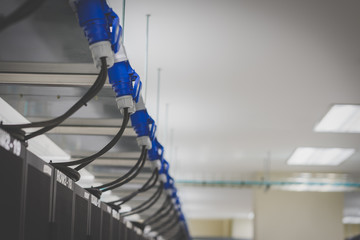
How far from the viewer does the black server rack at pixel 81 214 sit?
244cm

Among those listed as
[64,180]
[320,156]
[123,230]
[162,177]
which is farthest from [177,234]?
[64,180]

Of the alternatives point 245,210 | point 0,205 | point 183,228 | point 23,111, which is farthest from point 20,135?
point 245,210

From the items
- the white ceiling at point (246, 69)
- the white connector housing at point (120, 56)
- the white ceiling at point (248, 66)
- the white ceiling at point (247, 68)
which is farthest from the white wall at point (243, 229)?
the white connector housing at point (120, 56)

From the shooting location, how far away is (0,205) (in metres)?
1.56

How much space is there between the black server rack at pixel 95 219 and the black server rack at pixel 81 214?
8cm

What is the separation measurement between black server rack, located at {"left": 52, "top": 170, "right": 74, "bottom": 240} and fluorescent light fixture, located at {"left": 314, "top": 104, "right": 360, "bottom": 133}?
15.8 ft

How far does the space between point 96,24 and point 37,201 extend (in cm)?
60

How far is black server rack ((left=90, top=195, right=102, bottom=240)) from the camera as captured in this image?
2.78 metres

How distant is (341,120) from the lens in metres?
7.21

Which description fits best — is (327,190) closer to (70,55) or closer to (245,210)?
(245,210)

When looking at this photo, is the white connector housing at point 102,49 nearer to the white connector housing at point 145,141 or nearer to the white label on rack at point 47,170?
the white label on rack at point 47,170

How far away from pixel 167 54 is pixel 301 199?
6446 millimetres

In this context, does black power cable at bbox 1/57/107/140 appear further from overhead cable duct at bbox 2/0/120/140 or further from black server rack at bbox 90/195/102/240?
black server rack at bbox 90/195/102/240

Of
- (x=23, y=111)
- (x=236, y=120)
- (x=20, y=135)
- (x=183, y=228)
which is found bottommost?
(x=183, y=228)
